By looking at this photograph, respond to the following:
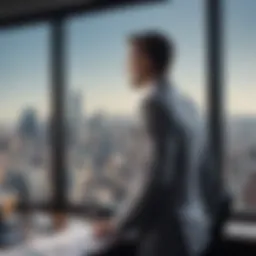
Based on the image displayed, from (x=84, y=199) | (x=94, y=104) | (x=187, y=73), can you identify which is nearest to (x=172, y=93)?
(x=187, y=73)

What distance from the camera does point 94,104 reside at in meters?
1.73

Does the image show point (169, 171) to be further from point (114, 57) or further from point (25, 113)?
point (25, 113)

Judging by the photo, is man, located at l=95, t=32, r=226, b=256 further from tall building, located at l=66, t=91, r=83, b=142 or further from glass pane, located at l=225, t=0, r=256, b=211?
tall building, located at l=66, t=91, r=83, b=142

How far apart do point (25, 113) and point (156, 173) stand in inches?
16.4

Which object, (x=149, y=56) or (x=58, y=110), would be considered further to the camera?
(x=58, y=110)

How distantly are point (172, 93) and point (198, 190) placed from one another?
0.83 ft

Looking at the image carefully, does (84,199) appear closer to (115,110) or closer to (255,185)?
(115,110)

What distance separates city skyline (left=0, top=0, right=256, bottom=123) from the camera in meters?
1.64

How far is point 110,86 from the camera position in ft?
5.64

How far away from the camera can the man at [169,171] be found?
1.66 meters

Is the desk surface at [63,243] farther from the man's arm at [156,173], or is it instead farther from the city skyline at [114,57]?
the city skyline at [114,57]

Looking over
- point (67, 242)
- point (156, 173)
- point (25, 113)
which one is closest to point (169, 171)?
point (156, 173)

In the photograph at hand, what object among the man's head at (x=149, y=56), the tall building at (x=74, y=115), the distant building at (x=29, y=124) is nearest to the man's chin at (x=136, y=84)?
the man's head at (x=149, y=56)

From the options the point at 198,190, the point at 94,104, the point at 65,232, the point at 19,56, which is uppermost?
the point at 19,56
